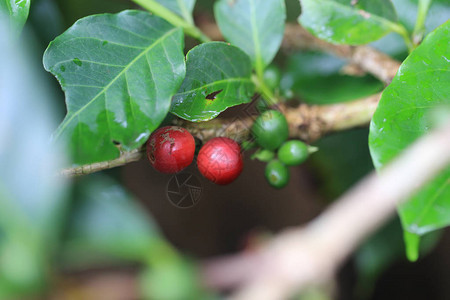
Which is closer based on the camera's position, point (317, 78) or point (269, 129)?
point (269, 129)

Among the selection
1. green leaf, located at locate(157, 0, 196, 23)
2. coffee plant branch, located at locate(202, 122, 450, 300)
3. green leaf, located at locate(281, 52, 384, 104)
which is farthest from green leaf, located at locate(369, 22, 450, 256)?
green leaf, located at locate(281, 52, 384, 104)

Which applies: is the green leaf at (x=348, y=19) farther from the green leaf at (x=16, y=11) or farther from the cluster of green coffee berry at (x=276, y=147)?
the green leaf at (x=16, y=11)

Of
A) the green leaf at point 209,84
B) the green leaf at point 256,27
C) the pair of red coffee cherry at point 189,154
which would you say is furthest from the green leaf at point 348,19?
the pair of red coffee cherry at point 189,154

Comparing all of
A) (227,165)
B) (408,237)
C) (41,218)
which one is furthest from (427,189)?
(41,218)

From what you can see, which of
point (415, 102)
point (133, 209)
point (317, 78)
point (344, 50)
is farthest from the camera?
point (317, 78)

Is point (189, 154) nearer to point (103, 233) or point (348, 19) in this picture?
point (103, 233)

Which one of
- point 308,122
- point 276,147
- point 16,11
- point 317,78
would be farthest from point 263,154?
point 317,78

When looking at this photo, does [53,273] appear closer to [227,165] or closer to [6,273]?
[6,273]
